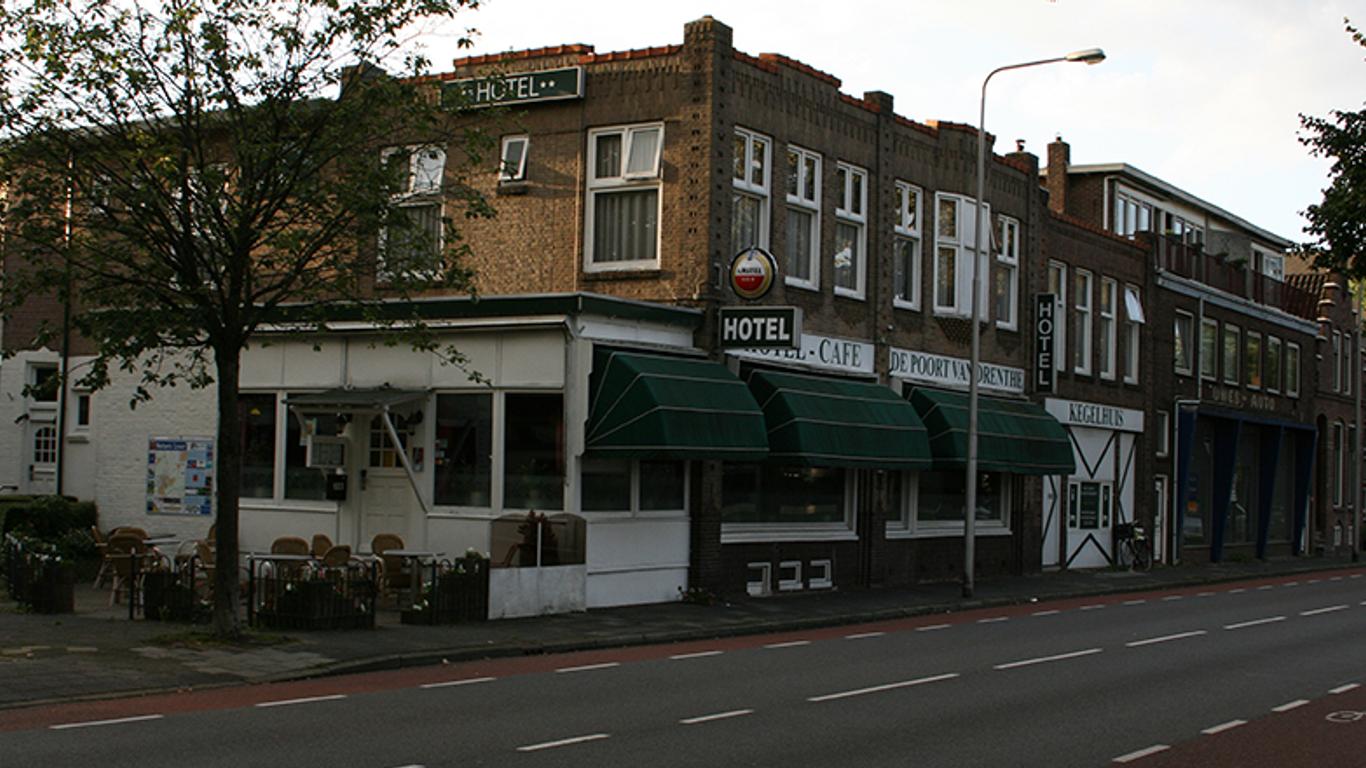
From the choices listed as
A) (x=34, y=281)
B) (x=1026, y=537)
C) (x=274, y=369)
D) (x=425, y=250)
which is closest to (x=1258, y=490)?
(x=1026, y=537)

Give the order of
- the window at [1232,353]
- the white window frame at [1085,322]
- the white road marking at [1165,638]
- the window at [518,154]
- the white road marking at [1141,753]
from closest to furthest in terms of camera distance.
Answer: the white road marking at [1141,753]
the white road marking at [1165,638]
the window at [518,154]
the white window frame at [1085,322]
the window at [1232,353]

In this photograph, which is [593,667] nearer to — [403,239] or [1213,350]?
[403,239]

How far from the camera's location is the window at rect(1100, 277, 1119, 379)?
37625 millimetres

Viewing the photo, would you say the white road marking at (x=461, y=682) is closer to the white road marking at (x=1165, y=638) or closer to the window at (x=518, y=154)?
the white road marking at (x=1165, y=638)

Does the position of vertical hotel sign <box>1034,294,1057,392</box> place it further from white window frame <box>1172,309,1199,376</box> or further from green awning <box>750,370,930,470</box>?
white window frame <box>1172,309,1199,376</box>

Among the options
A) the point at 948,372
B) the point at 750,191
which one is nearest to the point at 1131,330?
the point at 948,372

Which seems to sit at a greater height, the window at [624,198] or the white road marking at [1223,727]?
the window at [624,198]

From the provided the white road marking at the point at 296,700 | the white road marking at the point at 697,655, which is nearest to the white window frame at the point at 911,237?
the white road marking at the point at 697,655

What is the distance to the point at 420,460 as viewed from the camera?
2311cm

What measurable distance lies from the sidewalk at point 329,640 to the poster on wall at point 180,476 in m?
3.03

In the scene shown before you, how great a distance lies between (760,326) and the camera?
23391 millimetres

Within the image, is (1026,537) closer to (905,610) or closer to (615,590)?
(905,610)

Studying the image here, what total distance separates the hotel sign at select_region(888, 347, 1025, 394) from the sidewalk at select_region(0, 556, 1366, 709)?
4796 mm

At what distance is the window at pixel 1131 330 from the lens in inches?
1518
